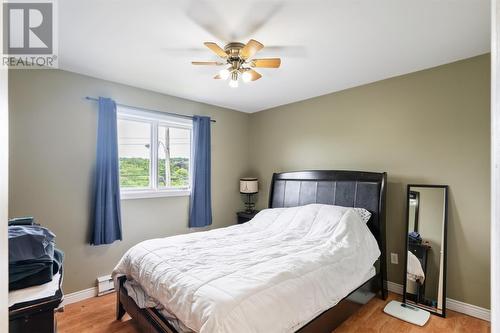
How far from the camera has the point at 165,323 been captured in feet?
5.64

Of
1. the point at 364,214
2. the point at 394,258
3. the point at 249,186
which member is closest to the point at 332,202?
the point at 364,214

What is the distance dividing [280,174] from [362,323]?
84.7 inches

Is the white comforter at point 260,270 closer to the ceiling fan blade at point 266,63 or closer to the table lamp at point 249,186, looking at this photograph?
the table lamp at point 249,186

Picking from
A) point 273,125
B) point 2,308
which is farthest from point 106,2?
point 273,125

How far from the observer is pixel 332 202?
3.16m

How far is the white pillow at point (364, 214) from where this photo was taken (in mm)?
2768

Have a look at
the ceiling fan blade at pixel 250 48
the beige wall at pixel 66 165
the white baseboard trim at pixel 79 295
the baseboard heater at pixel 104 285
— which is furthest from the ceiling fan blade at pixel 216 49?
the white baseboard trim at pixel 79 295

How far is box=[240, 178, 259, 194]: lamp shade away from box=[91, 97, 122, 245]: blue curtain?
192cm

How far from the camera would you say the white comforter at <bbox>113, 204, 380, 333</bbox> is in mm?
1438

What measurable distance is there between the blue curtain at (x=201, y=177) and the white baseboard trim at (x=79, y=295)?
1.39m

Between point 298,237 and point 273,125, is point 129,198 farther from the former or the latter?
point 273,125

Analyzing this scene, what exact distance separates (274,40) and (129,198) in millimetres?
2509

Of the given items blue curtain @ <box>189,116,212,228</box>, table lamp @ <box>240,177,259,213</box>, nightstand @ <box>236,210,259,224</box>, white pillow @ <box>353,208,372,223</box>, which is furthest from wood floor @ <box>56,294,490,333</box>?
table lamp @ <box>240,177,259,213</box>

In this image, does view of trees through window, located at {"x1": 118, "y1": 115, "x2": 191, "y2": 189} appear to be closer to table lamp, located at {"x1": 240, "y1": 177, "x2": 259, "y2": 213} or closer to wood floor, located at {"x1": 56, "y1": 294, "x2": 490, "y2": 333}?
table lamp, located at {"x1": 240, "y1": 177, "x2": 259, "y2": 213}
